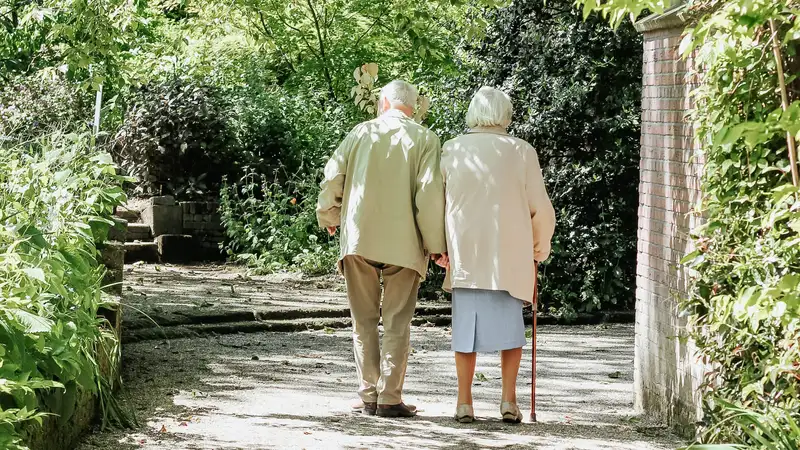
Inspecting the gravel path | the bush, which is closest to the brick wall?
the gravel path

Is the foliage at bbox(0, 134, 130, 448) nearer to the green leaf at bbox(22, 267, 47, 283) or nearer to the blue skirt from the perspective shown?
the green leaf at bbox(22, 267, 47, 283)

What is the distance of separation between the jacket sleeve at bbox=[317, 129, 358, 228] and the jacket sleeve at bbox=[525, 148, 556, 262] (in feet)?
3.28

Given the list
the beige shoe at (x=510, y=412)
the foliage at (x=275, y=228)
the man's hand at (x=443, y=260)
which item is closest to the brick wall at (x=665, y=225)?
the beige shoe at (x=510, y=412)

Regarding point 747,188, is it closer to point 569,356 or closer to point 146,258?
point 569,356

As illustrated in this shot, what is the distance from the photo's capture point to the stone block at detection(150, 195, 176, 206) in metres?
14.4

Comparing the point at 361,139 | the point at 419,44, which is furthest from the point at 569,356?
the point at 361,139

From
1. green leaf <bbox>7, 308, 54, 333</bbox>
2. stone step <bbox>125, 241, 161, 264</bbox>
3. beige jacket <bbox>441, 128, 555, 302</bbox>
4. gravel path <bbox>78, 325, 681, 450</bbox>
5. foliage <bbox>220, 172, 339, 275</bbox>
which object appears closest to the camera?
green leaf <bbox>7, 308, 54, 333</bbox>

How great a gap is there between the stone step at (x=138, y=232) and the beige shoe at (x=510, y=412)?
8799mm

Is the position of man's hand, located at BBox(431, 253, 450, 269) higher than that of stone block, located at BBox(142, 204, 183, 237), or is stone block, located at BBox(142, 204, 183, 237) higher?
stone block, located at BBox(142, 204, 183, 237)

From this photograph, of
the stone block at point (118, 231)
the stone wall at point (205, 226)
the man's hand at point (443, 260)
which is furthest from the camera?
the stone wall at point (205, 226)

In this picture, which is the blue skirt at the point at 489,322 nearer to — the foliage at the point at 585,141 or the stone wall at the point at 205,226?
the foliage at the point at 585,141

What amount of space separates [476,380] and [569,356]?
1.31 m

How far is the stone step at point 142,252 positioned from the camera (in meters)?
13.9

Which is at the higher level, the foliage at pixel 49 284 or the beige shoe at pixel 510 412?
the foliage at pixel 49 284
